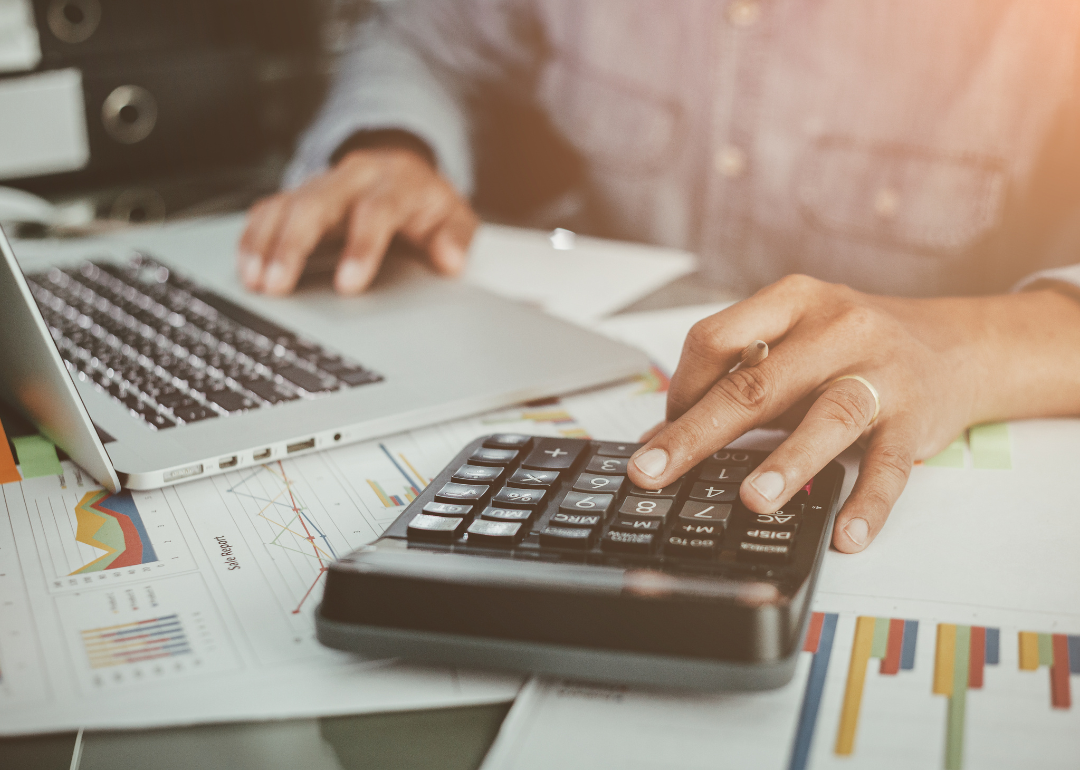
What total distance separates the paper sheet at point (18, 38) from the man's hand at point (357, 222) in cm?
39

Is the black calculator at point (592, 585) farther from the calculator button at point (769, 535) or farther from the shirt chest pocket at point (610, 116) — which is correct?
the shirt chest pocket at point (610, 116)

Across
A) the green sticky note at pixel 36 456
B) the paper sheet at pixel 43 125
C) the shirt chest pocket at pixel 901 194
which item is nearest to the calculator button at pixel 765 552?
the green sticky note at pixel 36 456

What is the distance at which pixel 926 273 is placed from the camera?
3.08 ft

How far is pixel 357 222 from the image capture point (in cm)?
75

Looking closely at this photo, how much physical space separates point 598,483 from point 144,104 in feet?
2.87

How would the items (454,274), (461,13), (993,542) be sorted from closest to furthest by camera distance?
(993,542) → (454,274) → (461,13)

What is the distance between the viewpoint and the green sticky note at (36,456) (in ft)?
1.57

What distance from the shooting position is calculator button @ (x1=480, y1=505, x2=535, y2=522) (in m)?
0.37

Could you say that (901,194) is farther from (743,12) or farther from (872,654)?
(872,654)

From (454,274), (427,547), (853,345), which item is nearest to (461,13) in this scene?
(454,274)

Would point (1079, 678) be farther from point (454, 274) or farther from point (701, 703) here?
point (454, 274)

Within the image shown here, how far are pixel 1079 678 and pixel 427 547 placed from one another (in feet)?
0.75

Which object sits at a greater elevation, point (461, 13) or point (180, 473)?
point (461, 13)

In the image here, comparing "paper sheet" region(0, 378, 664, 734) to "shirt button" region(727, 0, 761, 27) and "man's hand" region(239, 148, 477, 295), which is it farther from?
"shirt button" region(727, 0, 761, 27)
